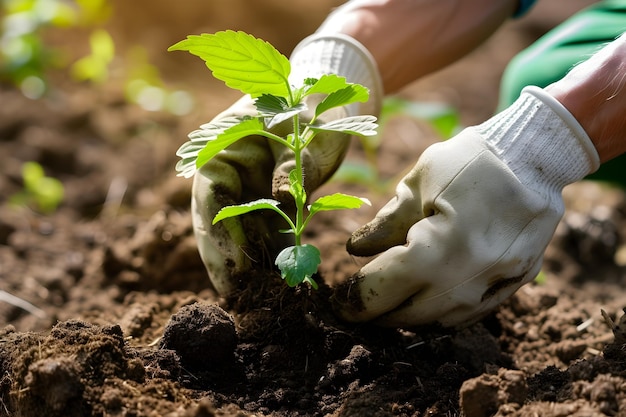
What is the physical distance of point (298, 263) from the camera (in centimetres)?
134

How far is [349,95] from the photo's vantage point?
4.51 ft

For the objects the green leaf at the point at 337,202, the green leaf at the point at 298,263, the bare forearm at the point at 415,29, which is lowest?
the green leaf at the point at 298,263

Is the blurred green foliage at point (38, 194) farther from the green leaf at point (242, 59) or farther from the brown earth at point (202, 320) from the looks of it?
the green leaf at point (242, 59)

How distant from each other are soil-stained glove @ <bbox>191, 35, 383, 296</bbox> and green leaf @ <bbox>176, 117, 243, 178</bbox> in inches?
0.9

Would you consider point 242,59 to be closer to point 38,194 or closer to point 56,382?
point 56,382

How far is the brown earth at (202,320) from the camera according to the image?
1288 millimetres

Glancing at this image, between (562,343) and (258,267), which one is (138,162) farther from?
(562,343)

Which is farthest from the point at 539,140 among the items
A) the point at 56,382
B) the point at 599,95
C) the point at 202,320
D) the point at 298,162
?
the point at 56,382

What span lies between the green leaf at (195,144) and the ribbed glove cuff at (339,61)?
13.8 inches

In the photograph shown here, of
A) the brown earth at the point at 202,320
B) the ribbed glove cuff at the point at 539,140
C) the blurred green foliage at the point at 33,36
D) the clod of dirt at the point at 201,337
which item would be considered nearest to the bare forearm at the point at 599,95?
the ribbed glove cuff at the point at 539,140

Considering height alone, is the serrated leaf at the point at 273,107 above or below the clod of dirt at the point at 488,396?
above

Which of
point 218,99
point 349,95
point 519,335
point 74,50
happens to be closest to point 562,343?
point 519,335

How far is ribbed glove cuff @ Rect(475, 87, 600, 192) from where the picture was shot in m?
1.48

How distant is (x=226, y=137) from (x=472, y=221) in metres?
0.51
